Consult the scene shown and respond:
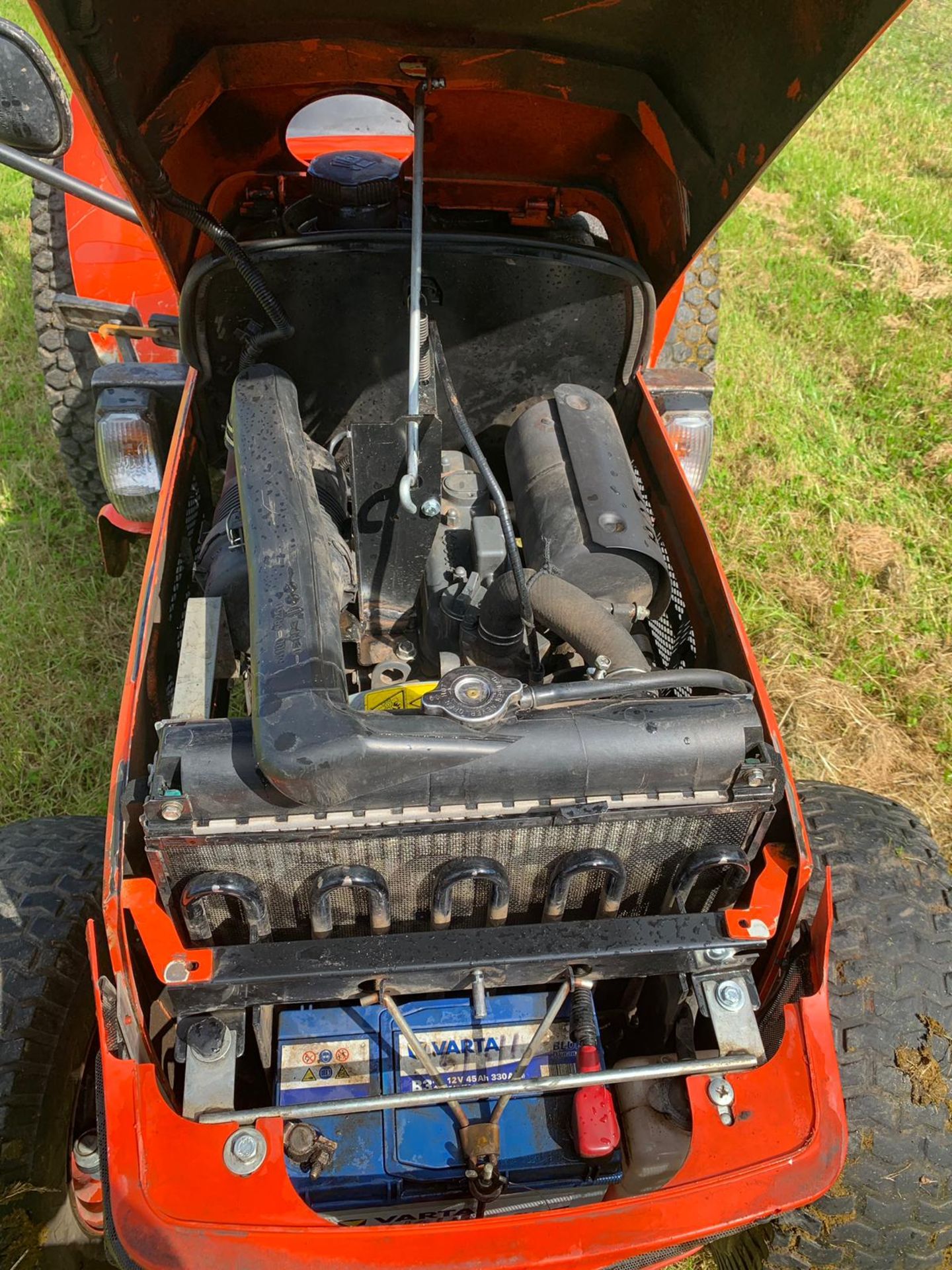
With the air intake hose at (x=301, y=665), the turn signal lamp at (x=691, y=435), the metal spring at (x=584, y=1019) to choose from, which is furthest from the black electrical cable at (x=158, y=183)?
the metal spring at (x=584, y=1019)

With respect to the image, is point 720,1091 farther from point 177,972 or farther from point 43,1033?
point 43,1033

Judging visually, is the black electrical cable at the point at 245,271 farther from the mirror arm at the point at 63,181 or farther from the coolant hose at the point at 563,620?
the coolant hose at the point at 563,620

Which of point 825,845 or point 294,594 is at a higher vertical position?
point 294,594

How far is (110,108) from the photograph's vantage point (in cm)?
179

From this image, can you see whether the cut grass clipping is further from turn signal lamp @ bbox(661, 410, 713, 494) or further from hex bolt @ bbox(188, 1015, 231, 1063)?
hex bolt @ bbox(188, 1015, 231, 1063)

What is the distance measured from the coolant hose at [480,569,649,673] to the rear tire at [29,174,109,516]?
2.40 metres

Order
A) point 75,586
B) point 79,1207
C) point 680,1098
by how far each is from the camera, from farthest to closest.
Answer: point 75,586 < point 79,1207 < point 680,1098

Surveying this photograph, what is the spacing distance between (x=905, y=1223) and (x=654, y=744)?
3.64 feet

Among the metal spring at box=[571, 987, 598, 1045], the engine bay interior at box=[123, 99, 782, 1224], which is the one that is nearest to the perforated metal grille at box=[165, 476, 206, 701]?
the engine bay interior at box=[123, 99, 782, 1224]

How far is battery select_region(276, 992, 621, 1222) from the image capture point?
1.66m

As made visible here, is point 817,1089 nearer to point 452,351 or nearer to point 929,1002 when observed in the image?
point 929,1002

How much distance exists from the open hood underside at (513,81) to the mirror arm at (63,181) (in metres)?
0.09

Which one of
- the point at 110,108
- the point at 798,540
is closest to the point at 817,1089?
the point at 110,108

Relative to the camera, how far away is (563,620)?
6.25 feet
